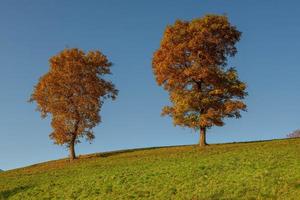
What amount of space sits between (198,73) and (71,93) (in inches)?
823

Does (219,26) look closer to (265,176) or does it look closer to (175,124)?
(175,124)

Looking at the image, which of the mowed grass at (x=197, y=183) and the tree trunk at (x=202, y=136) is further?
the tree trunk at (x=202, y=136)

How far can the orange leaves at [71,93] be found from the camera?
72.6 m

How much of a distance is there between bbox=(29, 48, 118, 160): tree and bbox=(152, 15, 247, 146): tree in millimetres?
12789

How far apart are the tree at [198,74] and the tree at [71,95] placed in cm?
1279

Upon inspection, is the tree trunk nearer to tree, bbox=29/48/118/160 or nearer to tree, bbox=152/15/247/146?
tree, bbox=152/15/247/146

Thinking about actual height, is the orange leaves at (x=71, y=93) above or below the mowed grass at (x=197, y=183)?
above

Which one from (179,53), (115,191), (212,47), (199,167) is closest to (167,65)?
(179,53)

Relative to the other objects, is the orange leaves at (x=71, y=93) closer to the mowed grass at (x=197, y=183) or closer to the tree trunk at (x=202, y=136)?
the tree trunk at (x=202, y=136)

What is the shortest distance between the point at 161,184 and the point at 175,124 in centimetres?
3073

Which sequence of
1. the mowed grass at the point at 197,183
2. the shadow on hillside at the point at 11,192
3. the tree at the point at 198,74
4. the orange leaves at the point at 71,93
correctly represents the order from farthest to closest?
the orange leaves at the point at 71,93 < the tree at the point at 198,74 < the shadow on hillside at the point at 11,192 < the mowed grass at the point at 197,183

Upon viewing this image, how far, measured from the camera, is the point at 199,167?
37.2 m

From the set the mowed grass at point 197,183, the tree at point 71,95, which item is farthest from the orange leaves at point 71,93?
the mowed grass at point 197,183

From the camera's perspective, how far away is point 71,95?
7362 cm
